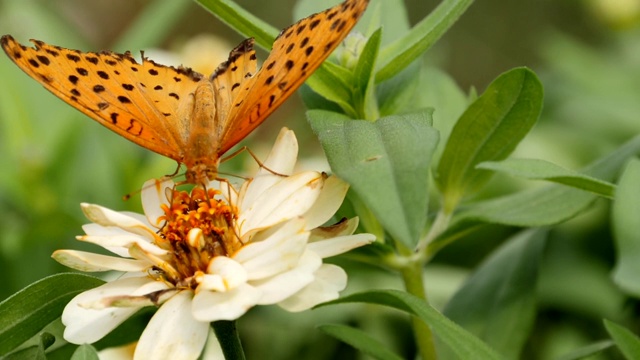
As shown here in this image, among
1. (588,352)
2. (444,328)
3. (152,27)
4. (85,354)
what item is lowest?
(588,352)

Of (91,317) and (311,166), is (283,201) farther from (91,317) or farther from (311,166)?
(311,166)

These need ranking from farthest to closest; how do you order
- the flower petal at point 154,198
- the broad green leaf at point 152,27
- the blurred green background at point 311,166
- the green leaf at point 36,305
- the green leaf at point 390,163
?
the broad green leaf at point 152,27, the blurred green background at point 311,166, the flower petal at point 154,198, the green leaf at point 36,305, the green leaf at point 390,163

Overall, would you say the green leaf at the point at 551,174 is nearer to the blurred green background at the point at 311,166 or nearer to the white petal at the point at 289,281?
the white petal at the point at 289,281

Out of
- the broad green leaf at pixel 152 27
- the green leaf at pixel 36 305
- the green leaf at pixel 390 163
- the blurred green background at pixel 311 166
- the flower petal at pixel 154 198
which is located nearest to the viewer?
the green leaf at pixel 390 163

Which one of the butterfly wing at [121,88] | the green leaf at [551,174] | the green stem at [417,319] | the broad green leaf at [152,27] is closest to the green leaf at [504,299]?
the green stem at [417,319]

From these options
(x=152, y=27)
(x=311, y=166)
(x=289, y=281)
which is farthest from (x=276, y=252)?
(x=152, y=27)

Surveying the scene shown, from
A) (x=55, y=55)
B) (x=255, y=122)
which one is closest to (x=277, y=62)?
(x=255, y=122)

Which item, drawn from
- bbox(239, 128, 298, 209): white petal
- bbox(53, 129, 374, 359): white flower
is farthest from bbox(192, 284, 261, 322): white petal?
bbox(239, 128, 298, 209): white petal
